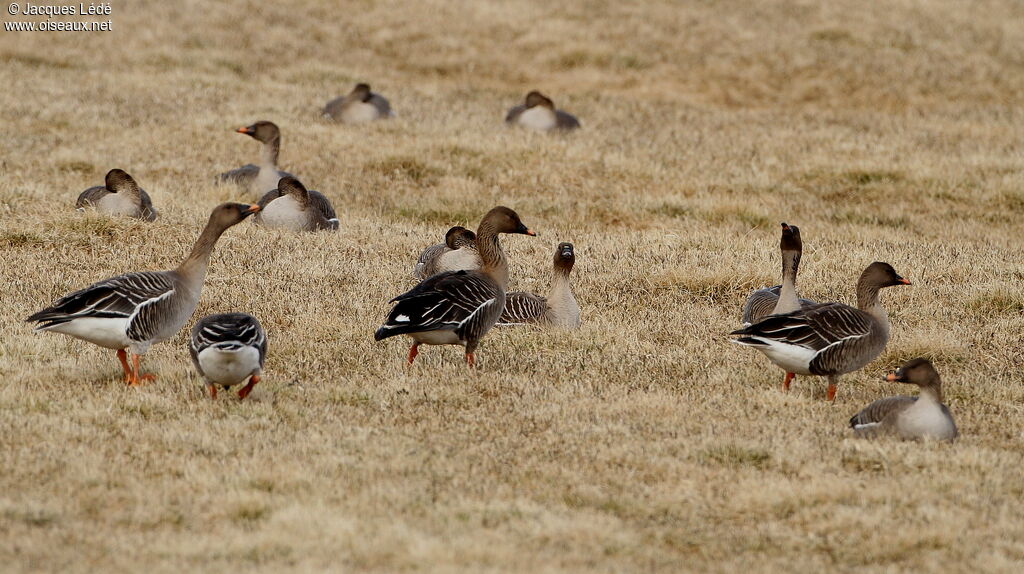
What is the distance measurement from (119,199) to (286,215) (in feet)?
7.88

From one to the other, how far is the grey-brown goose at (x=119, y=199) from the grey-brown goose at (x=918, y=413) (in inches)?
449

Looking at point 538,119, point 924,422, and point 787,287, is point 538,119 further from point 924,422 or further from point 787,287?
point 924,422

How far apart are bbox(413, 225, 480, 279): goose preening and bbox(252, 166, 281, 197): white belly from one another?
577 centimetres

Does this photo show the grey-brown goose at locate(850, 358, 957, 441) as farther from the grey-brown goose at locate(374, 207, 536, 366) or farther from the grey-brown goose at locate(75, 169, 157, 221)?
the grey-brown goose at locate(75, 169, 157, 221)

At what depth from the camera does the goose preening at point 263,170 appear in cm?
1977

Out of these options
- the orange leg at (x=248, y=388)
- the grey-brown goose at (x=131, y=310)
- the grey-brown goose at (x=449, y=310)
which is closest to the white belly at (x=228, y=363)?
the orange leg at (x=248, y=388)

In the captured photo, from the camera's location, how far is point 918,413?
947 cm

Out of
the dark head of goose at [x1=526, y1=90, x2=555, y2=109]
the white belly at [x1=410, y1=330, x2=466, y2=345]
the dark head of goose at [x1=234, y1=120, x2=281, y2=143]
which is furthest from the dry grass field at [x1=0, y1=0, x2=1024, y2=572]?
the dark head of goose at [x1=526, y1=90, x2=555, y2=109]

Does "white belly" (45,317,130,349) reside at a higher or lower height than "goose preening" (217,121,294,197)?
lower

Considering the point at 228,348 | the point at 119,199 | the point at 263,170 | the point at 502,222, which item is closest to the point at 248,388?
the point at 228,348

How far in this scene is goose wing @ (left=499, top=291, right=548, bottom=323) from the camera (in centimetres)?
1305

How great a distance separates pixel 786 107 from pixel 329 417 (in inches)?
934

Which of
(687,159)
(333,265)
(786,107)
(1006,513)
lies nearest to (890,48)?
(786,107)

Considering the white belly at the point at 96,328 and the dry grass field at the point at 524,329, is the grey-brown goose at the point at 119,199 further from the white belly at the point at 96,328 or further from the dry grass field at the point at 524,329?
the white belly at the point at 96,328
